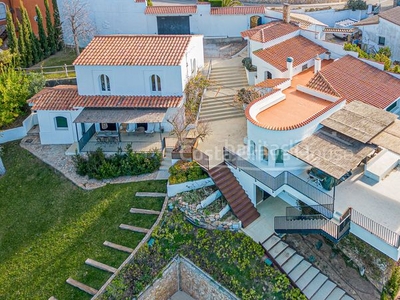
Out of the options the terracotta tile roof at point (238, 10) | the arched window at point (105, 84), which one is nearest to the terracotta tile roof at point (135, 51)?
the arched window at point (105, 84)

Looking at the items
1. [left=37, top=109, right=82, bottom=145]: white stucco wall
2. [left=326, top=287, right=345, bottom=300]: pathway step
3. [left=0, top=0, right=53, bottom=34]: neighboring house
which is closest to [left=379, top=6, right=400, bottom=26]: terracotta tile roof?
[left=326, top=287, right=345, bottom=300]: pathway step

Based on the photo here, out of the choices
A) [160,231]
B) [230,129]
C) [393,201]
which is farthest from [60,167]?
[393,201]

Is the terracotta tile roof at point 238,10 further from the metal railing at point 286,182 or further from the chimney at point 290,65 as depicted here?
the metal railing at point 286,182

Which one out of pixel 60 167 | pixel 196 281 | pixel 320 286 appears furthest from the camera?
pixel 60 167

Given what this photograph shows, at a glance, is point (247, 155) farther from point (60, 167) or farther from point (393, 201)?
point (60, 167)

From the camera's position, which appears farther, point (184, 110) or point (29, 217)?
point (184, 110)

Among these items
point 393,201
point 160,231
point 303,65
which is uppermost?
point 303,65

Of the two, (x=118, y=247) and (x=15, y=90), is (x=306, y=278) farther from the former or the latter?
(x=15, y=90)
